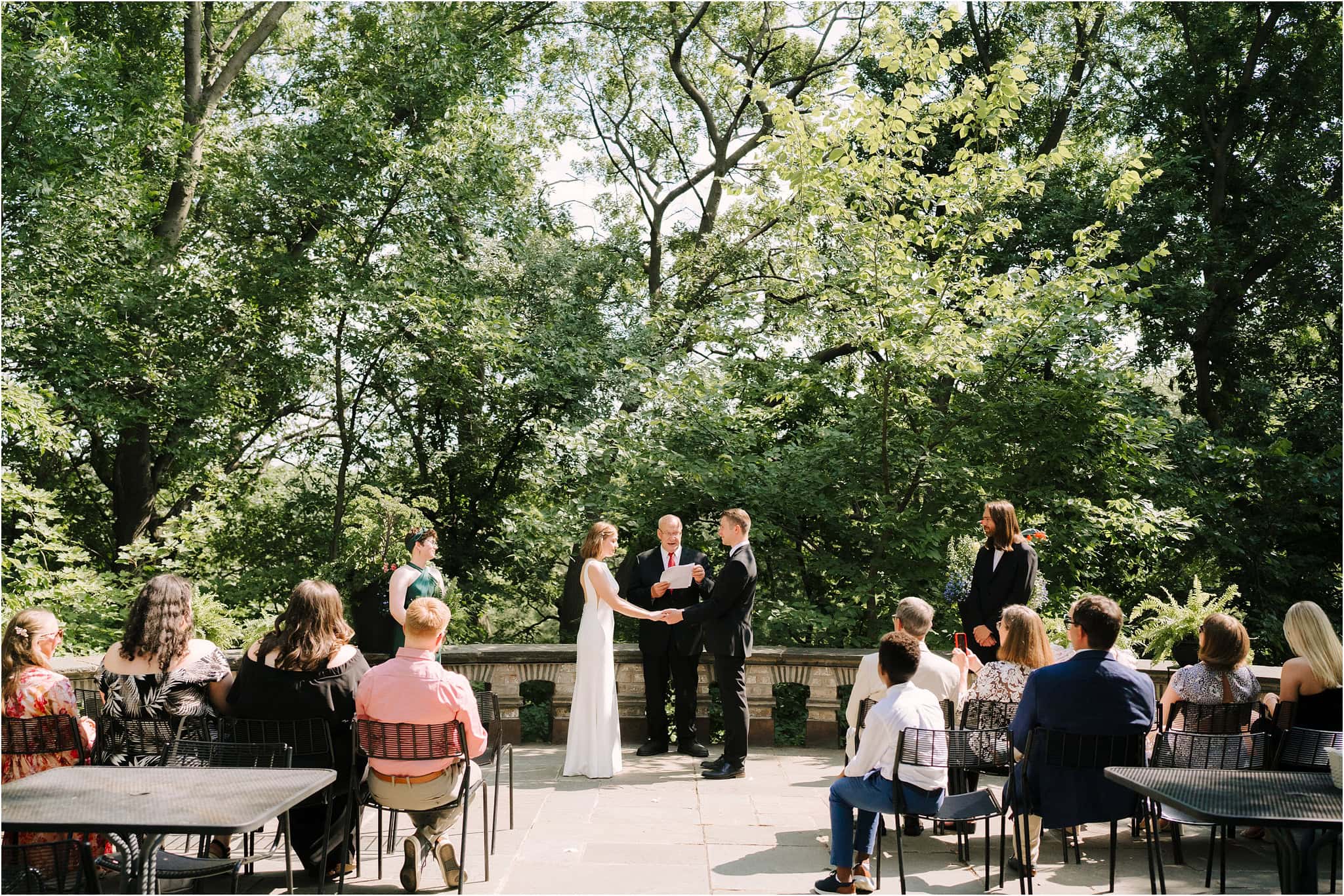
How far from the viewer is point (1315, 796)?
12.4 feet

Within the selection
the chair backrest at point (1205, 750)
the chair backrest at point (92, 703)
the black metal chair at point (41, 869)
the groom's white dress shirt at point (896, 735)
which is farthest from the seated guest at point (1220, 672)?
the chair backrest at point (92, 703)

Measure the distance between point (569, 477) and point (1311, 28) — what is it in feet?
42.9

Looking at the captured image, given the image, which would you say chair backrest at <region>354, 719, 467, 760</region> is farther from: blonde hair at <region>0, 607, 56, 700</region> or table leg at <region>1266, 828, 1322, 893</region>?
table leg at <region>1266, 828, 1322, 893</region>

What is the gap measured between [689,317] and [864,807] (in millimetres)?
12359

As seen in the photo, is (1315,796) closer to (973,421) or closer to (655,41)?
(973,421)

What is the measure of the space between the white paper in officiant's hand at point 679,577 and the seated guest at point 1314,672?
12.7ft

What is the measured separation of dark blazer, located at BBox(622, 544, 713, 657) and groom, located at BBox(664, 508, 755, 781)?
18.7 inches

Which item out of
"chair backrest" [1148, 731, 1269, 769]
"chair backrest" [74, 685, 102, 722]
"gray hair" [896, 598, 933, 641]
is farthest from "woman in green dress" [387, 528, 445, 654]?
"chair backrest" [1148, 731, 1269, 769]

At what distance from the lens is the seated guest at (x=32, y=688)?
457 cm

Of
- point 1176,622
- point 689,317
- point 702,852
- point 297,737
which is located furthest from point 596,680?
point 689,317

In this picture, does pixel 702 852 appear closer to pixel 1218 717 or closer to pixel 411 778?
pixel 411 778

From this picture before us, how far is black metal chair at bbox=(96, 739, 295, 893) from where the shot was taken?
4.39 metres

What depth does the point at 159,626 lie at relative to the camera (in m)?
4.89

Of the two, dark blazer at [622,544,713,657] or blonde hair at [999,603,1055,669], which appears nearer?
blonde hair at [999,603,1055,669]
